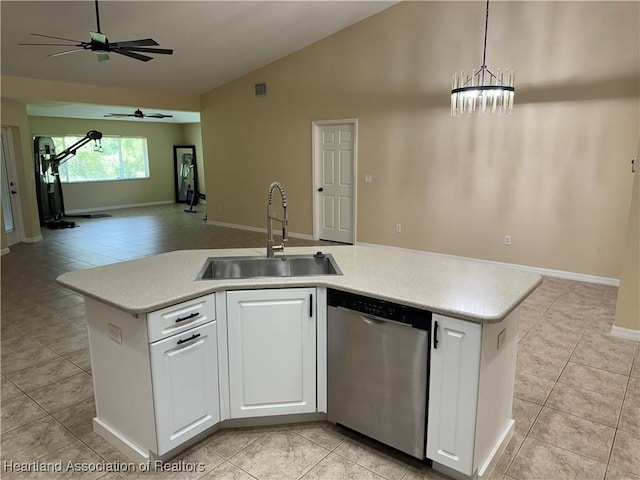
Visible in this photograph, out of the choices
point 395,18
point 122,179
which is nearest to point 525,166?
point 395,18

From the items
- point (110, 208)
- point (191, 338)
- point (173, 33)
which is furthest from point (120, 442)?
Answer: point (110, 208)

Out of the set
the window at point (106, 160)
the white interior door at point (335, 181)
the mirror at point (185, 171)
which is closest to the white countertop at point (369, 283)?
the white interior door at point (335, 181)

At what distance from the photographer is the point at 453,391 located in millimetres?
1862

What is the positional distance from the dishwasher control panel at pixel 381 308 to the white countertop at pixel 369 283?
5cm

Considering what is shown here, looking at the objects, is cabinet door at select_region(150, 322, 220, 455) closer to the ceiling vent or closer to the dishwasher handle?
the dishwasher handle

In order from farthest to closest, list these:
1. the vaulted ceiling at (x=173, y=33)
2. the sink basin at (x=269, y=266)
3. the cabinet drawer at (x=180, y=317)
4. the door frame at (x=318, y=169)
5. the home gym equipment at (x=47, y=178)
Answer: the home gym equipment at (x=47, y=178)
the door frame at (x=318, y=169)
the vaulted ceiling at (x=173, y=33)
the sink basin at (x=269, y=266)
the cabinet drawer at (x=180, y=317)

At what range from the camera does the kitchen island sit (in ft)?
6.08

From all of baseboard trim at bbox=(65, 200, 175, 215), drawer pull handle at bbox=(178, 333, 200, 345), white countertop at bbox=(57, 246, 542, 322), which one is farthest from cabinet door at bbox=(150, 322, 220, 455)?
baseboard trim at bbox=(65, 200, 175, 215)

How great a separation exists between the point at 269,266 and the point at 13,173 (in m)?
6.68

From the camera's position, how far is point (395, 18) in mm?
6082

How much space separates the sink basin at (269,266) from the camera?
2557 mm

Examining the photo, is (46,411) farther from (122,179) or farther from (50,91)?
(122,179)

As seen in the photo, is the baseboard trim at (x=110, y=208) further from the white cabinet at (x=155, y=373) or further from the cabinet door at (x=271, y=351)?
the cabinet door at (x=271, y=351)

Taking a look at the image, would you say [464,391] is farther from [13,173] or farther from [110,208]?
[110,208]
